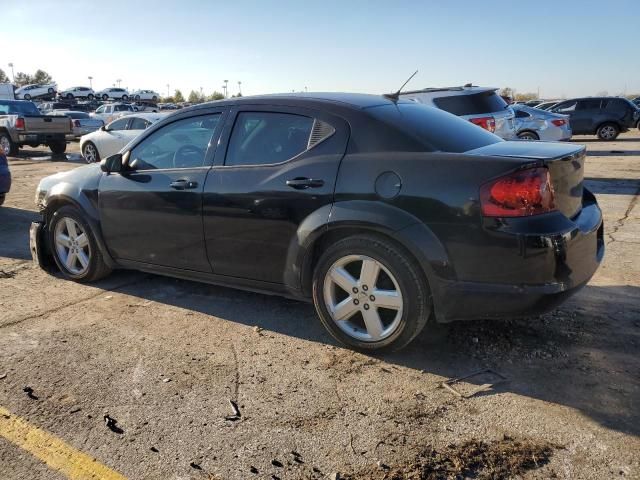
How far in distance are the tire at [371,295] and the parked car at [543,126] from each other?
13614 millimetres

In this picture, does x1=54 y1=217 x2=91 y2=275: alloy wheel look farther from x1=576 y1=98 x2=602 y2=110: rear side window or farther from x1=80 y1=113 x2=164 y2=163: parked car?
x1=576 y1=98 x2=602 y2=110: rear side window

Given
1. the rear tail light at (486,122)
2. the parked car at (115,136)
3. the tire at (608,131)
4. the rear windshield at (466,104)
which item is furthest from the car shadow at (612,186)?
the tire at (608,131)

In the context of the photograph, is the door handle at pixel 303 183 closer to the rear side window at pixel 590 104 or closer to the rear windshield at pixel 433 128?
the rear windshield at pixel 433 128

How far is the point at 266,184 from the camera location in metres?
3.81

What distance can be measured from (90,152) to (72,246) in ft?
40.1

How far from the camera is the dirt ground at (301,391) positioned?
8.28 feet

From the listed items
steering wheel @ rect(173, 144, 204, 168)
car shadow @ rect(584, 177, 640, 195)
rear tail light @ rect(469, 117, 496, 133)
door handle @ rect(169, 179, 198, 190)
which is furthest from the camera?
rear tail light @ rect(469, 117, 496, 133)

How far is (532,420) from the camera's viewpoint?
9.18 feet

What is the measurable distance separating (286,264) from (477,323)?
4.75 ft

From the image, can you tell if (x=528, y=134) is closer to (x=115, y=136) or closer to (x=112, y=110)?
(x=115, y=136)

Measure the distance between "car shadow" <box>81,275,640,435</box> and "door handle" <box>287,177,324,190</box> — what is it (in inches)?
42.2

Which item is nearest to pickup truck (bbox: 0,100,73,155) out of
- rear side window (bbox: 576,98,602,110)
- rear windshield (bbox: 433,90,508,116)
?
rear windshield (bbox: 433,90,508,116)

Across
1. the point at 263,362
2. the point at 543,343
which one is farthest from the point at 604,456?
the point at 263,362

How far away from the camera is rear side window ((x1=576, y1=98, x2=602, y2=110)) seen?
21469 mm
